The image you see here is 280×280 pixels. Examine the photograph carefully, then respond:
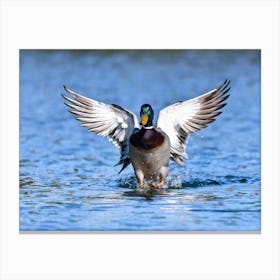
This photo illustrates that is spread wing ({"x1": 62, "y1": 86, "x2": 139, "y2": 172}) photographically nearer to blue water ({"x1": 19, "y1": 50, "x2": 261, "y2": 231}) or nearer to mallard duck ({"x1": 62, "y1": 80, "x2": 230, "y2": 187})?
mallard duck ({"x1": 62, "y1": 80, "x2": 230, "y2": 187})

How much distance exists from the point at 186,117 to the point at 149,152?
1.90 feet

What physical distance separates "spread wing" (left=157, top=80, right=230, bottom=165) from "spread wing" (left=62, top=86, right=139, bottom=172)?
377mm

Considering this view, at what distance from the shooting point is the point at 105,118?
12445mm

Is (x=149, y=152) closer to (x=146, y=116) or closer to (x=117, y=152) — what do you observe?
(x=146, y=116)

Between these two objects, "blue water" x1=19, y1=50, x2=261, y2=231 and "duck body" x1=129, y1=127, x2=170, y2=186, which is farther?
"duck body" x1=129, y1=127, x2=170, y2=186

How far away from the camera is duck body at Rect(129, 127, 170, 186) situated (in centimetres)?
1223

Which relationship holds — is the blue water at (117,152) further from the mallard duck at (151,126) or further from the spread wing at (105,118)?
the spread wing at (105,118)

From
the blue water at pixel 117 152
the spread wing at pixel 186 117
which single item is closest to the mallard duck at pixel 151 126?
the spread wing at pixel 186 117

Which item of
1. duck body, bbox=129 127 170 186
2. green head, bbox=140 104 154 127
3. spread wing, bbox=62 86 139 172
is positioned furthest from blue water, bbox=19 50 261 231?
green head, bbox=140 104 154 127
